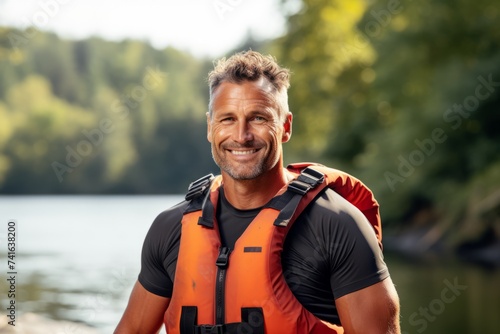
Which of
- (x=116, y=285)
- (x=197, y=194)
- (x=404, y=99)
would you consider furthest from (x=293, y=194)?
(x=404, y=99)

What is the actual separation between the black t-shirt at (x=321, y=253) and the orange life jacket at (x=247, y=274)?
0.04 m

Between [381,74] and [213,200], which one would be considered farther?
[381,74]

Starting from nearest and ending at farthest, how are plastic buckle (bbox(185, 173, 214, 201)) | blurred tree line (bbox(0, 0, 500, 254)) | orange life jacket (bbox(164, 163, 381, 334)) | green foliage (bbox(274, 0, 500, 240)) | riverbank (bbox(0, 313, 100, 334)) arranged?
orange life jacket (bbox(164, 163, 381, 334))
plastic buckle (bbox(185, 173, 214, 201))
riverbank (bbox(0, 313, 100, 334))
blurred tree line (bbox(0, 0, 500, 254))
green foliage (bbox(274, 0, 500, 240))

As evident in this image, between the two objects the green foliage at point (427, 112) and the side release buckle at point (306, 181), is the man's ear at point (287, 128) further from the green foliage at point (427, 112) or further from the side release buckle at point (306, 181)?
the green foliage at point (427, 112)

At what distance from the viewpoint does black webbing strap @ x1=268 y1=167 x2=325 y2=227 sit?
3.09 meters

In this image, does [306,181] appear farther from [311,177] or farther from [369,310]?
[369,310]

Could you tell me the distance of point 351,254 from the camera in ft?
9.61

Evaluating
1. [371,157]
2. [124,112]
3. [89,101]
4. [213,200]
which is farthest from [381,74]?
[89,101]

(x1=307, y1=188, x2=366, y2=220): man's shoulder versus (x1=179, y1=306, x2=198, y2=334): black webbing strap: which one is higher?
(x1=307, y1=188, x2=366, y2=220): man's shoulder

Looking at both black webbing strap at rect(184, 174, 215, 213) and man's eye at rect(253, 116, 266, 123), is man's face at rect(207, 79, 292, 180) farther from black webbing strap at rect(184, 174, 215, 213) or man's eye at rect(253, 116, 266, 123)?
black webbing strap at rect(184, 174, 215, 213)

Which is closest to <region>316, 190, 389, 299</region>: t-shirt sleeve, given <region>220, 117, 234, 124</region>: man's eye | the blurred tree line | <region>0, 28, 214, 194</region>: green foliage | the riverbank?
<region>220, 117, 234, 124</region>: man's eye

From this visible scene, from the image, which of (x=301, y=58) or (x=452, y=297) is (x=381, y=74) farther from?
(x=452, y=297)

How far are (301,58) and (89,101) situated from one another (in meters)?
54.0

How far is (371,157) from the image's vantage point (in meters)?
25.9
